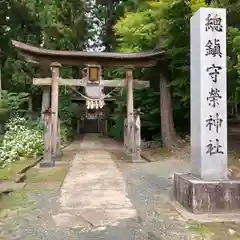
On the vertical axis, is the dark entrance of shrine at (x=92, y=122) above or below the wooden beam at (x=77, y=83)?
below

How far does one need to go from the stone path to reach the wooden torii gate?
11.3ft

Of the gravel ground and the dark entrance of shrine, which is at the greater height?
the dark entrance of shrine

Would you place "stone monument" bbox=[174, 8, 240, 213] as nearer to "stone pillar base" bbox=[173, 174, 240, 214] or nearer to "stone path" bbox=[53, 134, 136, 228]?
"stone pillar base" bbox=[173, 174, 240, 214]

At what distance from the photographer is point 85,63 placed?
40.7ft

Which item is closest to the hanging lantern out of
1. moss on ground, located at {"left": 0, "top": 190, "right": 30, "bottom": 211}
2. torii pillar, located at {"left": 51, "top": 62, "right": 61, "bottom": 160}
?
torii pillar, located at {"left": 51, "top": 62, "right": 61, "bottom": 160}

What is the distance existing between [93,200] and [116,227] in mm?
1474

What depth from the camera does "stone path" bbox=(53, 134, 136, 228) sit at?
14.0ft

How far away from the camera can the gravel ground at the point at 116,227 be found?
146 inches

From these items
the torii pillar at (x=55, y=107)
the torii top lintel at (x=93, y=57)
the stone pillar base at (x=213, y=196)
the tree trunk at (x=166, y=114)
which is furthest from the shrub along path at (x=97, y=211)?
the tree trunk at (x=166, y=114)

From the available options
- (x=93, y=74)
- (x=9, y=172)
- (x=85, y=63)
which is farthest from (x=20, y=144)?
(x=85, y=63)

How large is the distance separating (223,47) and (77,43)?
56.0 feet

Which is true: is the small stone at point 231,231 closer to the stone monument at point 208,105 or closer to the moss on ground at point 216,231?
Answer: the moss on ground at point 216,231

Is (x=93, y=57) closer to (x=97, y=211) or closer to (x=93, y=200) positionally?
(x=93, y=200)

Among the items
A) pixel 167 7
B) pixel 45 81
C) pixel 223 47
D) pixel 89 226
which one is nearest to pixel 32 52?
pixel 45 81
